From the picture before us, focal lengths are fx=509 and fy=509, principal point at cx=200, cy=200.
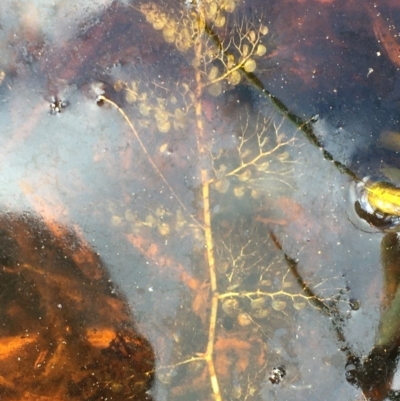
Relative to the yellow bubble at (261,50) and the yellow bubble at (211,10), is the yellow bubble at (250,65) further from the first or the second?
the yellow bubble at (211,10)

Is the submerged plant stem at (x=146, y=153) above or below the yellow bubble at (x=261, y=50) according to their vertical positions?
below

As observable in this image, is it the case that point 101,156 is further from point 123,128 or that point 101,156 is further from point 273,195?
point 273,195

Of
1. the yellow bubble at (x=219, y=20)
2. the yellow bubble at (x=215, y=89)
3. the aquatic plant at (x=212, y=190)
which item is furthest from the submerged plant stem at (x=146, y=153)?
the yellow bubble at (x=219, y=20)

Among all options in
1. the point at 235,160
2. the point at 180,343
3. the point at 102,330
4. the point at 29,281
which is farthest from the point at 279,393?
the point at 29,281

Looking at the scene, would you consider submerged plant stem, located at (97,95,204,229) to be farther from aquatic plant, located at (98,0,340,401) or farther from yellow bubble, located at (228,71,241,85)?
yellow bubble, located at (228,71,241,85)

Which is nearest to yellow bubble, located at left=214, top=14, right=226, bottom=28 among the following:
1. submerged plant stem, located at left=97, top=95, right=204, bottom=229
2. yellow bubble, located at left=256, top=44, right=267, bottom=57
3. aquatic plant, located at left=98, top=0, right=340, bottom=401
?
aquatic plant, located at left=98, top=0, right=340, bottom=401

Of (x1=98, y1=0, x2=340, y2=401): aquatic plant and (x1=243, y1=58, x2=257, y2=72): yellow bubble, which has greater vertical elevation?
(x1=243, y1=58, x2=257, y2=72): yellow bubble

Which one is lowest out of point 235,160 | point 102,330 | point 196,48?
point 102,330

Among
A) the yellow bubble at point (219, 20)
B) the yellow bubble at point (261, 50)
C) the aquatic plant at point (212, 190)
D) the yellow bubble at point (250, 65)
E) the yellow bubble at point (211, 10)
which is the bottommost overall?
the aquatic plant at point (212, 190)
